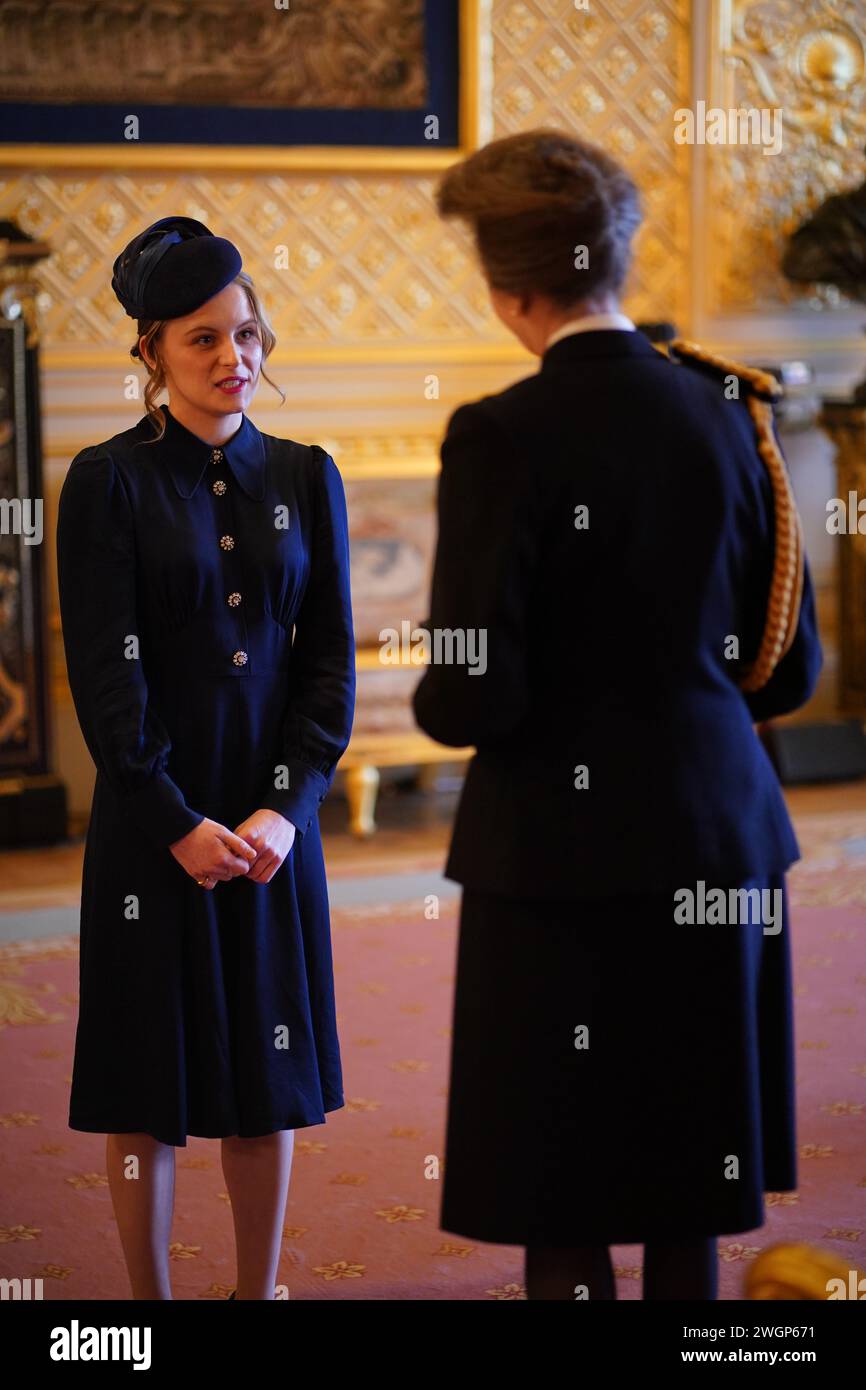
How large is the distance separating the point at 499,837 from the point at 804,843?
13.0ft

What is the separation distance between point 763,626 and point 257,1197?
104 centimetres

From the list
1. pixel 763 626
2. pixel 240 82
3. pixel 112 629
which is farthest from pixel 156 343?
pixel 240 82

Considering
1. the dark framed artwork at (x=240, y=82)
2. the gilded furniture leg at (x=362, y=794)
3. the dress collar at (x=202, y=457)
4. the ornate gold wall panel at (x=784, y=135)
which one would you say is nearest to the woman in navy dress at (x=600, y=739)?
the dress collar at (x=202, y=457)

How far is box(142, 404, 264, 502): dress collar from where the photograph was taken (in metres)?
2.26

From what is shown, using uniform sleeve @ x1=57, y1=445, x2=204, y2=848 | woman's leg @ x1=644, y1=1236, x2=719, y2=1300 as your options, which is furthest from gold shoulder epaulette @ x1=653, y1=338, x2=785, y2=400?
woman's leg @ x1=644, y1=1236, x2=719, y2=1300

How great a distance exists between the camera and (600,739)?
6.17ft

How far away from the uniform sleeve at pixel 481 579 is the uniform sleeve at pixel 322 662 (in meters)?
0.52

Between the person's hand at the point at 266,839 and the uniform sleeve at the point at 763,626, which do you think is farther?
the person's hand at the point at 266,839

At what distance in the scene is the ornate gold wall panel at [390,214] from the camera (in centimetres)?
602

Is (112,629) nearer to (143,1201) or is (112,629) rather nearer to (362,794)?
(143,1201)

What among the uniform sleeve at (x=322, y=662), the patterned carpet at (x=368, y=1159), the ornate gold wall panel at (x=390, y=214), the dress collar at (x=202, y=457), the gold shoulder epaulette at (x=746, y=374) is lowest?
the patterned carpet at (x=368, y=1159)

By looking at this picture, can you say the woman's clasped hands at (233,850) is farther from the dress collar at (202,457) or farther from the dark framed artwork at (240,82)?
the dark framed artwork at (240,82)

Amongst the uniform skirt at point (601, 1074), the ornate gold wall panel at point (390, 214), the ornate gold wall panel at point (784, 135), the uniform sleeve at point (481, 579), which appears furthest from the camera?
the ornate gold wall panel at point (784, 135)

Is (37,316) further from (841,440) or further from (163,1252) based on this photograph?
(163,1252)
